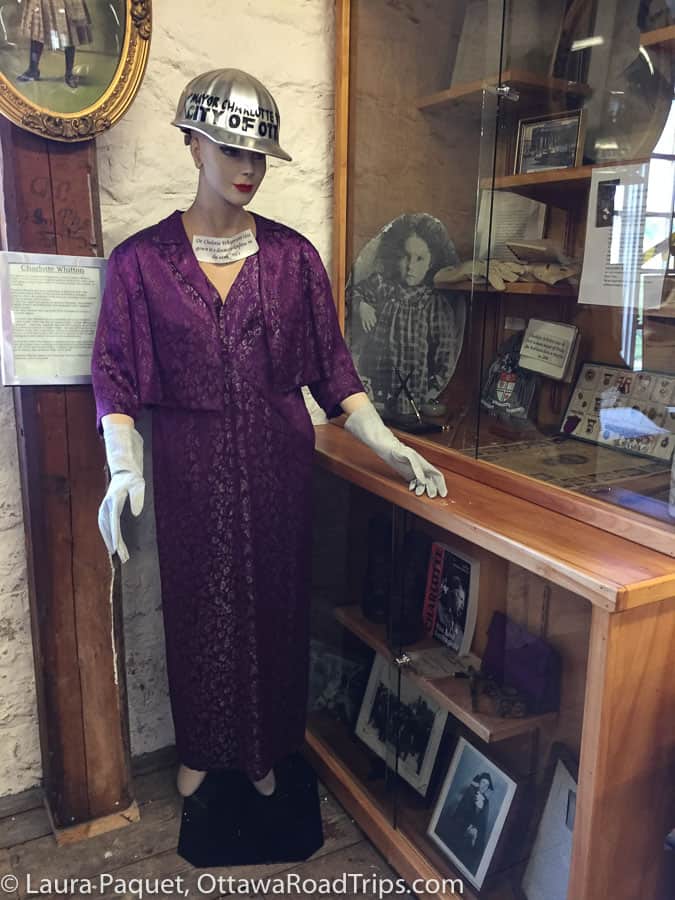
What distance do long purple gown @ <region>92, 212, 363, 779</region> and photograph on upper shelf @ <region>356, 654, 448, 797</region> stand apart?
0.19m

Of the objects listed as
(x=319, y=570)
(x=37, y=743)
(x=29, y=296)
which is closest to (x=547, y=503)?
(x=319, y=570)

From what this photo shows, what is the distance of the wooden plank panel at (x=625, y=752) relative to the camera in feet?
3.49

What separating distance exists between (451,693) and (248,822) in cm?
57

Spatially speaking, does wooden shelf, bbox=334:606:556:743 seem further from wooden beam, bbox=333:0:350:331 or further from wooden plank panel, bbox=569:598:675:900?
wooden beam, bbox=333:0:350:331

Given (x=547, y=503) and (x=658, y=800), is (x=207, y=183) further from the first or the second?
(x=658, y=800)

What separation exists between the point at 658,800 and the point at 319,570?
824 mm

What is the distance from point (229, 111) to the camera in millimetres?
1319

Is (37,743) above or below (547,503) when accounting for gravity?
below

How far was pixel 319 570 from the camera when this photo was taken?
1.76 meters

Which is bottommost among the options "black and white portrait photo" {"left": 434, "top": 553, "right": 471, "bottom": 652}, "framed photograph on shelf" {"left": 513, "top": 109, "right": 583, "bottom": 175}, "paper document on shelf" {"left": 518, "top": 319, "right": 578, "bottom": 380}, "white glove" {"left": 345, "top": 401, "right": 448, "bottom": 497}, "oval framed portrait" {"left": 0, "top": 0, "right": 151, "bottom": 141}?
"black and white portrait photo" {"left": 434, "top": 553, "right": 471, "bottom": 652}

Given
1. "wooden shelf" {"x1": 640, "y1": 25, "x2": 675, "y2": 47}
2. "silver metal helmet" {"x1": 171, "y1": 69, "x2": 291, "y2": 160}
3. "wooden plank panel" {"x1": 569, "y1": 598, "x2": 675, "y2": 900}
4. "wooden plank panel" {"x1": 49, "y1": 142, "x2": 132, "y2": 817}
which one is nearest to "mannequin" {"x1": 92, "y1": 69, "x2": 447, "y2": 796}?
"silver metal helmet" {"x1": 171, "y1": 69, "x2": 291, "y2": 160}

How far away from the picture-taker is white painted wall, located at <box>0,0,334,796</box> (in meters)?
1.64

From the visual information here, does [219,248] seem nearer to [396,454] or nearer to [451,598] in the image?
[396,454]

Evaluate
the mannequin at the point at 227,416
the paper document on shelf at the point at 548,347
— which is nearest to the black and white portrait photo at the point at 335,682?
the mannequin at the point at 227,416
